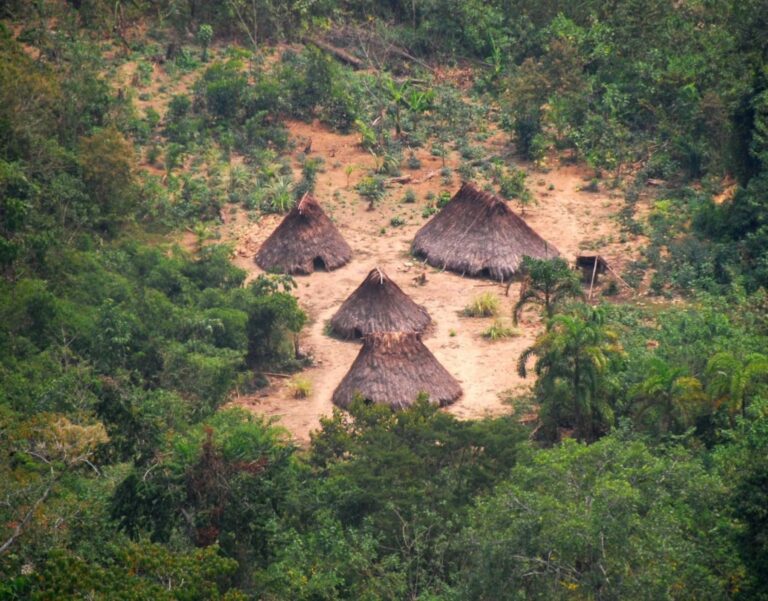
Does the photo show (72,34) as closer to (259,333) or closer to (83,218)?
(83,218)

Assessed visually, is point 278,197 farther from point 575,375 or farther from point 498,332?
point 575,375

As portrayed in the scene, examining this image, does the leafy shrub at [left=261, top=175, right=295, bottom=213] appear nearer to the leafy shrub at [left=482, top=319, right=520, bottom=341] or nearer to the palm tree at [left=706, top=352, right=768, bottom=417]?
the leafy shrub at [left=482, top=319, right=520, bottom=341]

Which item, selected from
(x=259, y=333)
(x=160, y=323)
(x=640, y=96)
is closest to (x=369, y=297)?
(x=259, y=333)

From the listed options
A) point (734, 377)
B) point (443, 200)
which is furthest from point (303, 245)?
point (734, 377)

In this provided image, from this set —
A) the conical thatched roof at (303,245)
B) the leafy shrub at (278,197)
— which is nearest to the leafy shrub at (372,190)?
the leafy shrub at (278,197)

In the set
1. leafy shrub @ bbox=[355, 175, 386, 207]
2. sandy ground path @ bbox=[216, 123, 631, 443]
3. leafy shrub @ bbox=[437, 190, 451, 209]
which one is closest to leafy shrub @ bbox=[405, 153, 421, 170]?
sandy ground path @ bbox=[216, 123, 631, 443]

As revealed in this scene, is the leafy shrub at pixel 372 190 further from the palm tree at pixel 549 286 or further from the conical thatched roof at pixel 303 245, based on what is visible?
the palm tree at pixel 549 286
